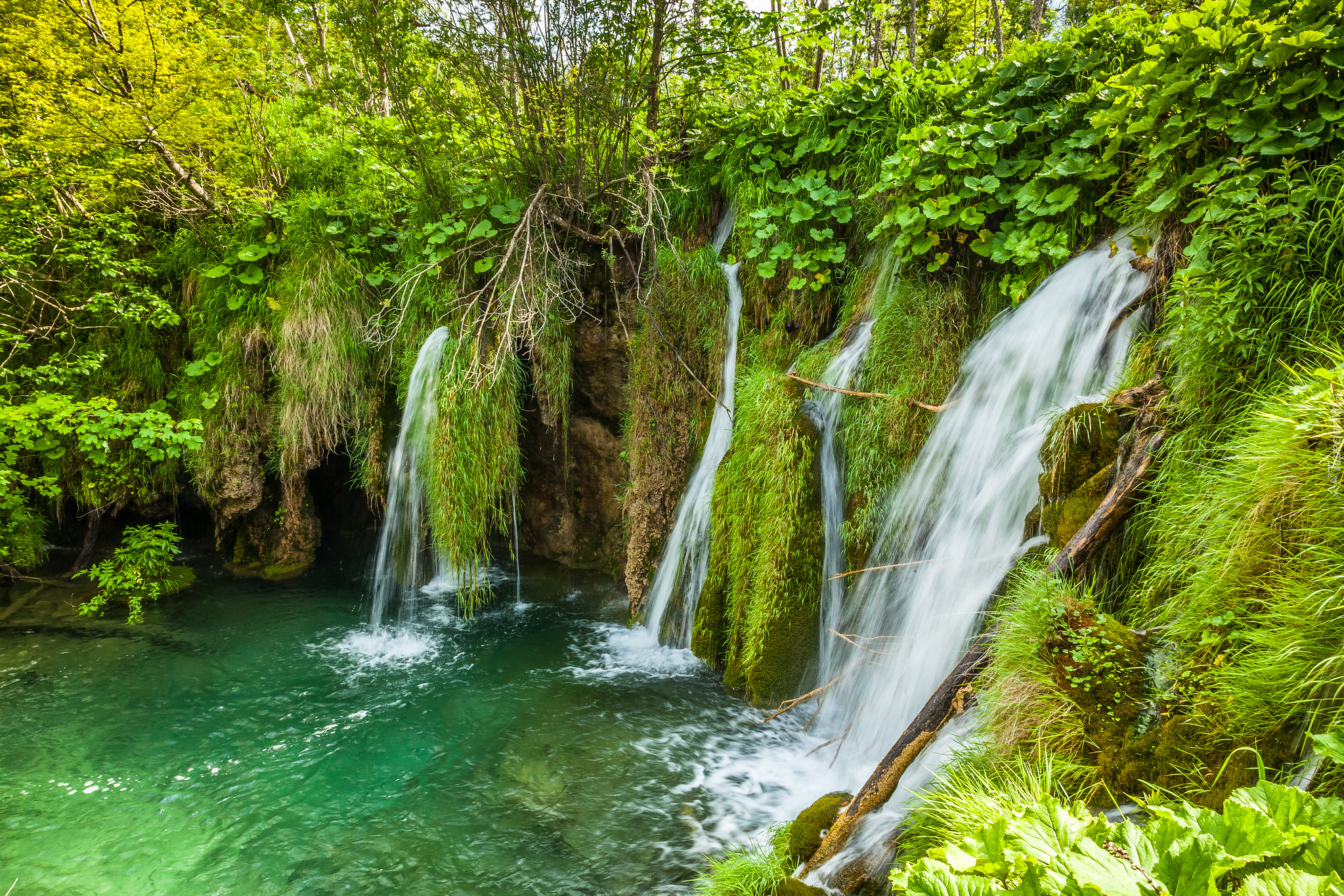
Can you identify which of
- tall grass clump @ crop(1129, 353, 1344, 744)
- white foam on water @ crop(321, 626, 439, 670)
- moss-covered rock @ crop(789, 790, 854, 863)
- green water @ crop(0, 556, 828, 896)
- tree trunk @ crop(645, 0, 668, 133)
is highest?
tree trunk @ crop(645, 0, 668, 133)

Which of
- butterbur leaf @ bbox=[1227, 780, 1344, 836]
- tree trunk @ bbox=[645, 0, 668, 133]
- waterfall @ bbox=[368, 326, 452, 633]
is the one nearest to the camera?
butterbur leaf @ bbox=[1227, 780, 1344, 836]

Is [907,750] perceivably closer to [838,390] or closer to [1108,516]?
[1108,516]

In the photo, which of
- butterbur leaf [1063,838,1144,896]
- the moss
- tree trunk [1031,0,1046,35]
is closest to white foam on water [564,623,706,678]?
the moss

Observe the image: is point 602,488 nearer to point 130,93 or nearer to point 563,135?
point 563,135

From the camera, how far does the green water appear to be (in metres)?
2.95

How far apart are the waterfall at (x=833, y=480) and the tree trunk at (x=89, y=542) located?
22.6 feet

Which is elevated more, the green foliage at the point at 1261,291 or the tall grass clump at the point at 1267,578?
the green foliage at the point at 1261,291

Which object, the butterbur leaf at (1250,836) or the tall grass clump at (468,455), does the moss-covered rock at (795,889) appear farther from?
the tall grass clump at (468,455)

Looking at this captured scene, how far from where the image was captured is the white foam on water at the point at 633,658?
466cm

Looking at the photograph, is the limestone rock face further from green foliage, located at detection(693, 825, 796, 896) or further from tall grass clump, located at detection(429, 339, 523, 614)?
green foliage, located at detection(693, 825, 796, 896)

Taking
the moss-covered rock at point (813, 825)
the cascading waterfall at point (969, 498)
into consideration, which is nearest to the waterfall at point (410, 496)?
the cascading waterfall at point (969, 498)

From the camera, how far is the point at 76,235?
5.77m

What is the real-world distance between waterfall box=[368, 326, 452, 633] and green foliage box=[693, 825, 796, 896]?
3.74 metres

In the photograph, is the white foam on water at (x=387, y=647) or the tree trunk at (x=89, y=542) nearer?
the white foam on water at (x=387, y=647)
